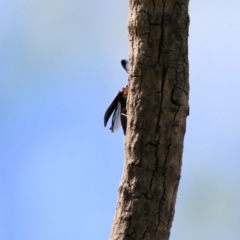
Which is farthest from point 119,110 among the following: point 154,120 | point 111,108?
point 154,120

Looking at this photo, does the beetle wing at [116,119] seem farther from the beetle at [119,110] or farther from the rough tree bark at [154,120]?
the rough tree bark at [154,120]

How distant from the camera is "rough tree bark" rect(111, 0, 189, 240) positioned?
4.92 ft

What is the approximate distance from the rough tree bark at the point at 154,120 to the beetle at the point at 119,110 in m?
0.30

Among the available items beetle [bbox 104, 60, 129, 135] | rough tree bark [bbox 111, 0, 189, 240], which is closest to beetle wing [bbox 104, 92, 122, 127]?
beetle [bbox 104, 60, 129, 135]

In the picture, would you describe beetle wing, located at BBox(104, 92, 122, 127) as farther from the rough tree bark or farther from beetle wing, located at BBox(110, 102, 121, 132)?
the rough tree bark

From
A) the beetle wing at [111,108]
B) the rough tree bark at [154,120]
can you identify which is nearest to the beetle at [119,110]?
the beetle wing at [111,108]

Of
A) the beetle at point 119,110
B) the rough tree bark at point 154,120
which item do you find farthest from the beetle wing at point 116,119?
the rough tree bark at point 154,120

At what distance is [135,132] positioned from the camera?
155 centimetres

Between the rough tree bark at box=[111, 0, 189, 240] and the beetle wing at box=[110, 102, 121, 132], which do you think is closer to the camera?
the rough tree bark at box=[111, 0, 189, 240]

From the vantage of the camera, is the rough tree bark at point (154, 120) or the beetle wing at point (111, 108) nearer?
the rough tree bark at point (154, 120)

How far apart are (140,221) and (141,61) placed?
0.56 meters

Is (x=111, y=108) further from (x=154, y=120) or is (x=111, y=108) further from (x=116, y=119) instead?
(x=154, y=120)

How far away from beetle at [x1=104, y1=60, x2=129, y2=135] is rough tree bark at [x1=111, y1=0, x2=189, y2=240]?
0.30m

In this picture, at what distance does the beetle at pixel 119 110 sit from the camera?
1.89 meters
